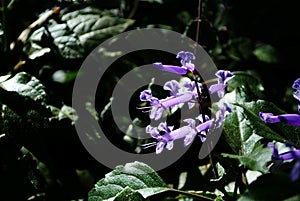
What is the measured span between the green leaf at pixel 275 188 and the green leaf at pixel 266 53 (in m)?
1.32

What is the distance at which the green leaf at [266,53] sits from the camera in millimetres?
2217

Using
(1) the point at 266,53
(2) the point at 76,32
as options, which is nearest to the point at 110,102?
(2) the point at 76,32

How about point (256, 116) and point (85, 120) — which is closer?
point (256, 116)

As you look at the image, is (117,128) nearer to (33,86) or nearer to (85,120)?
(85,120)

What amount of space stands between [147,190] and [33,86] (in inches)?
19.7

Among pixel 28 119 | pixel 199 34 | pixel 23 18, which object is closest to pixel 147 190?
pixel 28 119

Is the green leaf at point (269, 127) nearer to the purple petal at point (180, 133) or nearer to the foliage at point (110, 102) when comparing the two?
the foliage at point (110, 102)

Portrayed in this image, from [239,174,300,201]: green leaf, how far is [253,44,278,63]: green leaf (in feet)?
4.33

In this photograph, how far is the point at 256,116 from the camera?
1197 mm

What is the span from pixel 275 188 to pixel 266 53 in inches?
54.9

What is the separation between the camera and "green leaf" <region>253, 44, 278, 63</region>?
7.27ft

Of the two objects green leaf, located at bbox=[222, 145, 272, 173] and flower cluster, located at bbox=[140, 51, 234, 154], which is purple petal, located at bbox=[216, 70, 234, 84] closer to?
flower cluster, located at bbox=[140, 51, 234, 154]

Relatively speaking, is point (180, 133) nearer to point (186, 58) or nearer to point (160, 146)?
A: point (160, 146)

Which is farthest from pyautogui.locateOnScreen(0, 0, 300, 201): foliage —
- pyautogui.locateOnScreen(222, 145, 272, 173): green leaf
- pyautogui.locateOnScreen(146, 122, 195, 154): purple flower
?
pyautogui.locateOnScreen(146, 122, 195, 154): purple flower
